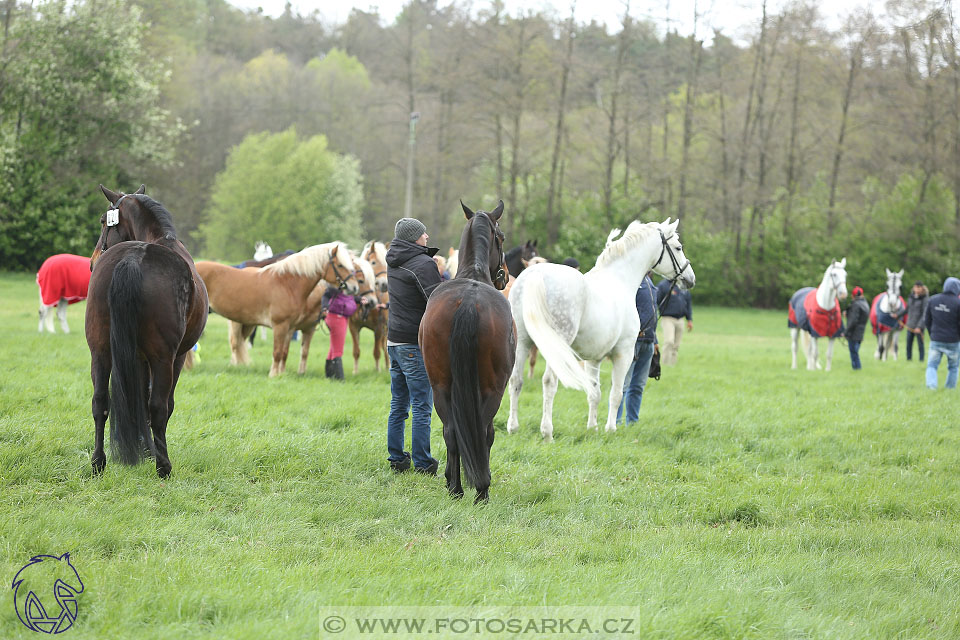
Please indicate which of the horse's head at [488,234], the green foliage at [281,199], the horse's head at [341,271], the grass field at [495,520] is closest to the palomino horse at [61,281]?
the grass field at [495,520]

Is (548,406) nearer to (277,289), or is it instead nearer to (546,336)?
(546,336)

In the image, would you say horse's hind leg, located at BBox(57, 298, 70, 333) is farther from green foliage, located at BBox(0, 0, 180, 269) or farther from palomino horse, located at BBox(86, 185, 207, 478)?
green foliage, located at BBox(0, 0, 180, 269)

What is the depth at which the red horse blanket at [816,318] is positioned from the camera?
17312 millimetres

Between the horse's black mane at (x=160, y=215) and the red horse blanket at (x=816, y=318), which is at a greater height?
the horse's black mane at (x=160, y=215)

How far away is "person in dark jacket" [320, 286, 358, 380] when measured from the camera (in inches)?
484

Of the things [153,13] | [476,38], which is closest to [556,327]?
[476,38]

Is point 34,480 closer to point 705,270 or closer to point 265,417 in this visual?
point 265,417

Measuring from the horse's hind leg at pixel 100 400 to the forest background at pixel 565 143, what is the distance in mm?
30598

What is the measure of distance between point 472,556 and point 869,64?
3991cm

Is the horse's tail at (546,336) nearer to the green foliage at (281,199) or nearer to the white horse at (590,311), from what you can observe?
the white horse at (590,311)

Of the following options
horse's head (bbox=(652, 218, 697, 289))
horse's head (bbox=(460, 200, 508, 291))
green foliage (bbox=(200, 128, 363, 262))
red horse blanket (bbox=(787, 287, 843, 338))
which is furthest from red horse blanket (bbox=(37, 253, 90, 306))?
green foliage (bbox=(200, 128, 363, 262))

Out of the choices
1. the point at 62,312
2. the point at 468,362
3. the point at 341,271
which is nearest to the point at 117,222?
the point at 468,362

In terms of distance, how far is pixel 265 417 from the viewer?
855 cm

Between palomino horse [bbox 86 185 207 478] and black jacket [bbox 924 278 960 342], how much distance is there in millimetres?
12506
